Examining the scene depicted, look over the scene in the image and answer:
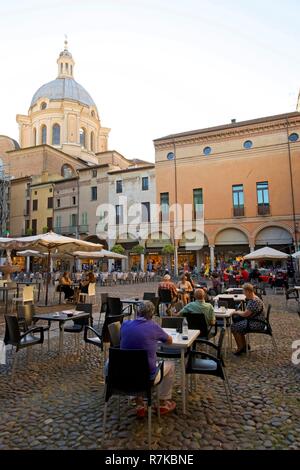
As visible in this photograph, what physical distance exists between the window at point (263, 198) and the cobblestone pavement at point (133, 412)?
24.2m

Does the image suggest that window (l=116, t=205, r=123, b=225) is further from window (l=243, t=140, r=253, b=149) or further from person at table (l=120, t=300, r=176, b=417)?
person at table (l=120, t=300, r=176, b=417)

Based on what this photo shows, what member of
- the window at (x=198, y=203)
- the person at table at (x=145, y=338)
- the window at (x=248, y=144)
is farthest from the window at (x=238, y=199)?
the person at table at (x=145, y=338)

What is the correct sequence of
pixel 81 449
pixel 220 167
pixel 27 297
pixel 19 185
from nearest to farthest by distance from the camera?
pixel 81 449, pixel 27 297, pixel 220 167, pixel 19 185

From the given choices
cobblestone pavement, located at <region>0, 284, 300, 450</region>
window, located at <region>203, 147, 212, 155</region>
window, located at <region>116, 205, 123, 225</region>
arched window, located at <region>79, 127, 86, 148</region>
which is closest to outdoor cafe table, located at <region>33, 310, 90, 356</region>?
cobblestone pavement, located at <region>0, 284, 300, 450</region>

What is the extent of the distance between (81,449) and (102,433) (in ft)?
0.86

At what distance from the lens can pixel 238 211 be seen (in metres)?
29.0

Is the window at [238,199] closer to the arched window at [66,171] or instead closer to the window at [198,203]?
the window at [198,203]

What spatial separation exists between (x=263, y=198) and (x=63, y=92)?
3538cm

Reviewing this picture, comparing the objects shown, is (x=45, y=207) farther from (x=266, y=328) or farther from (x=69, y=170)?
(x=266, y=328)

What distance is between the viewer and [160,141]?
104 ft

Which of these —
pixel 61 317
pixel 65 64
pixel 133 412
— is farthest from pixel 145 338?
pixel 65 64

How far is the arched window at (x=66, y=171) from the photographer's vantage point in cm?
4447

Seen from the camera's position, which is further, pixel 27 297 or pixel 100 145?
pixel 100 145
